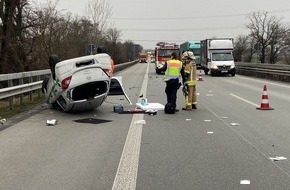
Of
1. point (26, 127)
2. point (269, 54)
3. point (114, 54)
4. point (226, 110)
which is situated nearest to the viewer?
point (26, 127)

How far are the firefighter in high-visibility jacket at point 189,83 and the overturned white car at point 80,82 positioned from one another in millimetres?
2627

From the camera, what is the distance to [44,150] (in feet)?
23.0

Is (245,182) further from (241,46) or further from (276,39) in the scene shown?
(241,46)

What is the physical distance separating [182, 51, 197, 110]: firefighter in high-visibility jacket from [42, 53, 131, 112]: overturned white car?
2.63 meters

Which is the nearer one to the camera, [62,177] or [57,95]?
[62,177]

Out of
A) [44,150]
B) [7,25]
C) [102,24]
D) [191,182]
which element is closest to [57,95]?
[44,150]

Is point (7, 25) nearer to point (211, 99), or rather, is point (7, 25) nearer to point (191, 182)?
point (211, 99)

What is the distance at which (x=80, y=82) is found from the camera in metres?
10.7

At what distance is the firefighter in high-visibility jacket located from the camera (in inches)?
491

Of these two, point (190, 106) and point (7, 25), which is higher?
point (7, 25)

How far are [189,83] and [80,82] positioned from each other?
367 cm

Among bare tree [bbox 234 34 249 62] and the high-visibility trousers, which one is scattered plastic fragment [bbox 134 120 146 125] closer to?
the high-visibility trousers

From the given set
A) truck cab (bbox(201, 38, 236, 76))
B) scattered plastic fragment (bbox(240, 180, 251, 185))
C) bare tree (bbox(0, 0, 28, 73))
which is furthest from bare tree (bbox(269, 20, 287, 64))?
scattered plastic fragment (bbox(240, 180, 251, 185))

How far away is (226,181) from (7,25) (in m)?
22.2
